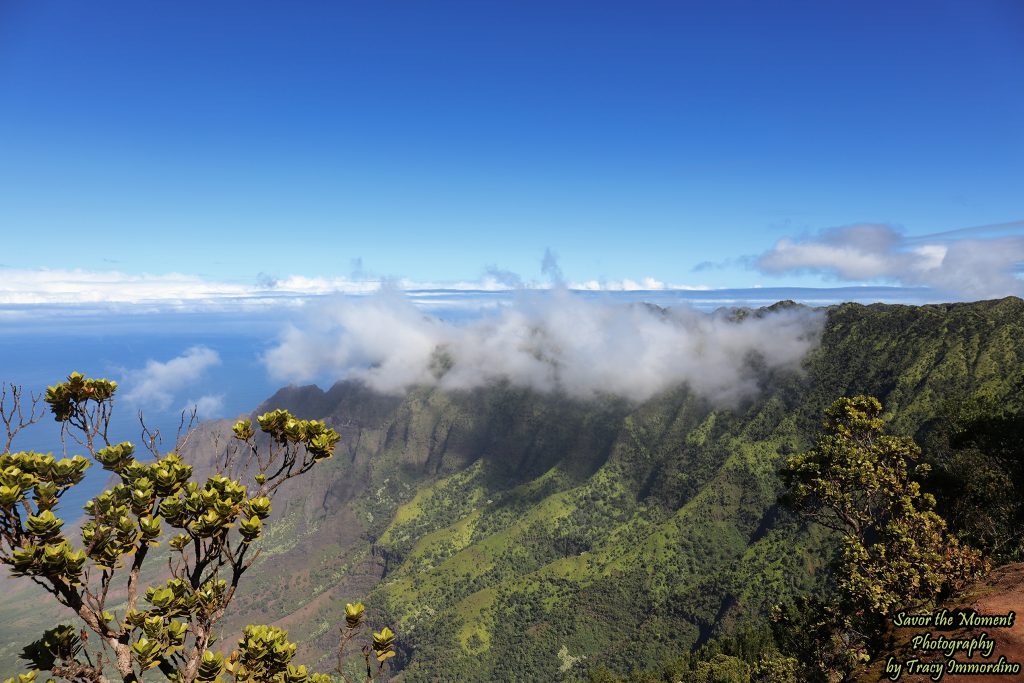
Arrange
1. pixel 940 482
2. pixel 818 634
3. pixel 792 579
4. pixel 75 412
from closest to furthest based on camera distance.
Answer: pixel 75 412 < pixel 818 634 < pixel 940 482 < pixel 792 579

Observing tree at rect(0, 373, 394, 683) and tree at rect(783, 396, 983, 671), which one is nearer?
tree at rect(0, 373, 394, 683)

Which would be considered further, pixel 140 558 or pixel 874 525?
pixel 874 525

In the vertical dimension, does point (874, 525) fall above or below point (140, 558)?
below

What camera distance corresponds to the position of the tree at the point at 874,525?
3228cm

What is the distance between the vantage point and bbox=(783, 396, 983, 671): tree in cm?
3228

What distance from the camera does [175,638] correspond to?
480 inches

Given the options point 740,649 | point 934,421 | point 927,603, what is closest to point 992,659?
point 927,603

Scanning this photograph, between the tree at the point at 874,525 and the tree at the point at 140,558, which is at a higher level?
the tree at the point at 140,558

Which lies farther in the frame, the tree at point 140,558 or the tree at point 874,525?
the tree at point 874,525

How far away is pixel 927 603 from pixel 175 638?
43.1 m

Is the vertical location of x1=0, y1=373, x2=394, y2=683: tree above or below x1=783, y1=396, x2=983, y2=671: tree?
above

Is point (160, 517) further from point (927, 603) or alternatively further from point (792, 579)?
point (792, 579)

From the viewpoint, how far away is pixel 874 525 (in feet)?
121

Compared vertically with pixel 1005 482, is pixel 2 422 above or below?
above
